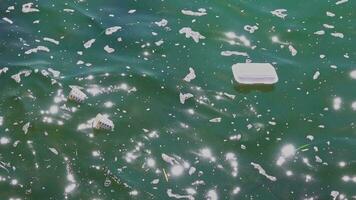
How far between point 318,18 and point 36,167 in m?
6.66

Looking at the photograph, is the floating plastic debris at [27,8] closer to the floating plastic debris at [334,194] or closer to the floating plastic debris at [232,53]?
the floating plastic debris at [232,53]

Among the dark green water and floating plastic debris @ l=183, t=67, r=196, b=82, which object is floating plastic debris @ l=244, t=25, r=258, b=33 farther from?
floating plastic debris @ l=183, t=67, r=196, b=82

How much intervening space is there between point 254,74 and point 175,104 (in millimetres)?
1595

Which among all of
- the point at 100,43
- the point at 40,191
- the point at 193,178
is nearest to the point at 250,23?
the point at 100,43

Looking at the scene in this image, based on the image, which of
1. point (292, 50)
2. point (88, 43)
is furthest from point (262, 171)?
point (88, 43)

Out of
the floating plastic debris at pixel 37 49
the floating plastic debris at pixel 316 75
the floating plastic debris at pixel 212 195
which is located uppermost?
the floating plastic debris at pixel 37 49

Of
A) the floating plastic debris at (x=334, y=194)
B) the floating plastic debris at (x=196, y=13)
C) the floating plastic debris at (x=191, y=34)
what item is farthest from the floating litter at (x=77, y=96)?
the floating plastic debris at (x=334, y=194)

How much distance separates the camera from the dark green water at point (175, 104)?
7.44m

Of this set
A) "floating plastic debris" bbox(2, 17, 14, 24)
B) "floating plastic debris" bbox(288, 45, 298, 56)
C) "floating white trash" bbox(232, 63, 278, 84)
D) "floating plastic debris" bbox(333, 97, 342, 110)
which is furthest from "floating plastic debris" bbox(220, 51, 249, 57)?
"floating plastic debris" bbox(2, 17, 14, 24)

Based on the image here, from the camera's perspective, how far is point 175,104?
342 inches

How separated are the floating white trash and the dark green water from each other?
0.48ft

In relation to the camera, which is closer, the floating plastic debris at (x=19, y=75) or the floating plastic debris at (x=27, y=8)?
the floating plastic debris at (x=19, y=75)

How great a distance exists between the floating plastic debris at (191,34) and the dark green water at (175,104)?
0.43ft

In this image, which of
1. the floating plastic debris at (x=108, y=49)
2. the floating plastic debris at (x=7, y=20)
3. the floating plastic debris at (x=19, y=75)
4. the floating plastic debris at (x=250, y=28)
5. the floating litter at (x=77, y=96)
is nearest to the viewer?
the floating litter at (x=77, y=96)
